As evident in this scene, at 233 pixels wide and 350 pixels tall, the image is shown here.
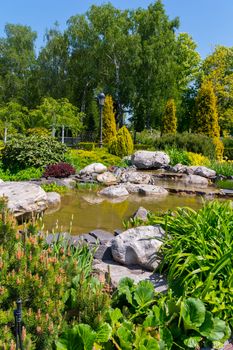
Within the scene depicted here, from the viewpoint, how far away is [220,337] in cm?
237

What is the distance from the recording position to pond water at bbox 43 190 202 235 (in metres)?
5.89

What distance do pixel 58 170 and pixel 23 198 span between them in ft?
14.6

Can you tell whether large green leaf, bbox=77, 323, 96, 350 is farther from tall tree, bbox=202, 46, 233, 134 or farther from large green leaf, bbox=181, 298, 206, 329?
tall tree, bbox=202, 46, 233, 134

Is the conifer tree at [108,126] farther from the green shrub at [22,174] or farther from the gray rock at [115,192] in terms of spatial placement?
the gray rock at [115,192]

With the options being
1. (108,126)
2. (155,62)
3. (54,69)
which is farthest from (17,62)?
(108,126)

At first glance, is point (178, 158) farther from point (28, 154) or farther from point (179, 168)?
point (28, 154)

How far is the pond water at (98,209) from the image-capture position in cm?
589

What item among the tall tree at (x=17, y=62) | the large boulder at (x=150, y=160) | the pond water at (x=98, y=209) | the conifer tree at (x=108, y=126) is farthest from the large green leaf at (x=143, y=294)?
the tall tree at (x=17, y=62)

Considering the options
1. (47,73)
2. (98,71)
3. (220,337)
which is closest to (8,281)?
(220,337)

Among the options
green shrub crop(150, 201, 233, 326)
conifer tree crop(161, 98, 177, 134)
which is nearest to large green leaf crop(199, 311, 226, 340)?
green shrub crop(150, 201, 233, 326)

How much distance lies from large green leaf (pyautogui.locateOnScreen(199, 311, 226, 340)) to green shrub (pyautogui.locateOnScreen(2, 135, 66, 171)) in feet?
30.3

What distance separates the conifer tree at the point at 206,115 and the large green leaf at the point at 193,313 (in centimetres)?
1799

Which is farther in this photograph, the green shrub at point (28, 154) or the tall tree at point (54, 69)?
the tall tree at point (54, 69)

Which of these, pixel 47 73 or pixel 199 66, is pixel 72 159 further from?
pixel 199 66
